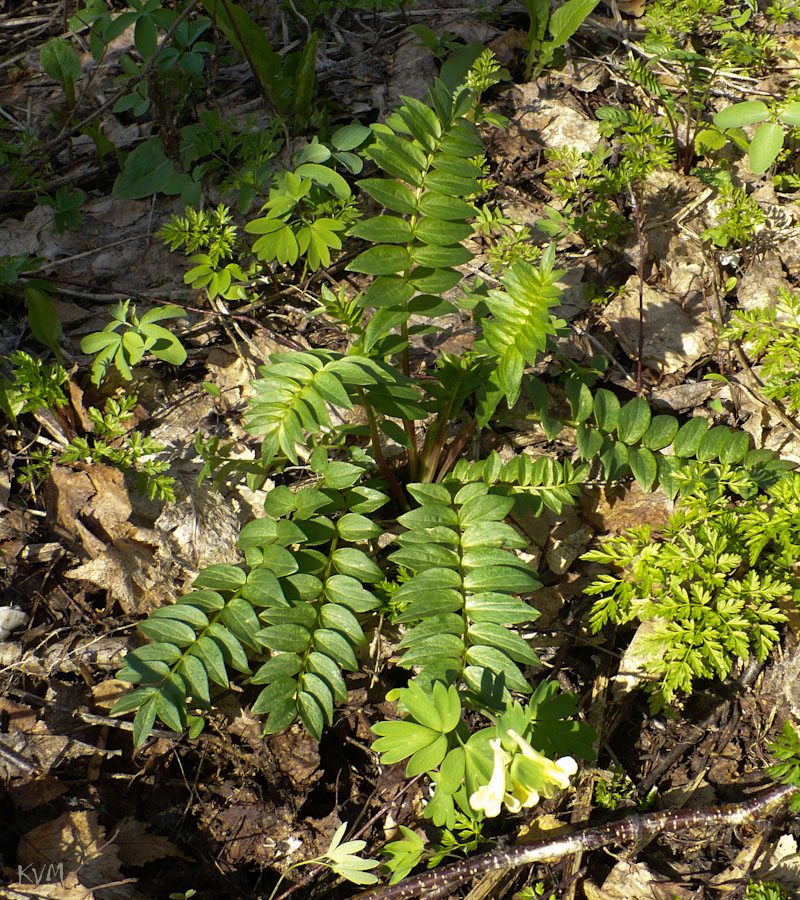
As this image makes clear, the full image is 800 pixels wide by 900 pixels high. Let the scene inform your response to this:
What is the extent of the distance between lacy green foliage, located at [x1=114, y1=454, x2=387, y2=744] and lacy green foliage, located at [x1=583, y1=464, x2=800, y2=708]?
75 centimetres

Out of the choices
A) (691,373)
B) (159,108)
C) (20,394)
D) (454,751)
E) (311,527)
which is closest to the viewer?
(454,751)

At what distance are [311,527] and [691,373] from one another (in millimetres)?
1784

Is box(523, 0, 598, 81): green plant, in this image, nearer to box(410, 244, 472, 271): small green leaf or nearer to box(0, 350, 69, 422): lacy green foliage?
box(410, 244, 472, 271): small green leaf

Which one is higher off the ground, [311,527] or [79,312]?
[79,312]

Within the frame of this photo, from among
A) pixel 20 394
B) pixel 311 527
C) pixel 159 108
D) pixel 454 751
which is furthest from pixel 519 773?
pixel 159 108

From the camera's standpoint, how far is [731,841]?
6.98 feet

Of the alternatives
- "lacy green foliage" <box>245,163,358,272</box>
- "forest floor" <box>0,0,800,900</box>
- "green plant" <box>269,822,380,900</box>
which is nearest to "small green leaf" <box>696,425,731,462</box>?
"forest floor" <box>0,0,800,900</box>

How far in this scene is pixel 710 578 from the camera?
6.57 ft

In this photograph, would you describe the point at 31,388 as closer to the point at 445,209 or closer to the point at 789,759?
the point at 445,209

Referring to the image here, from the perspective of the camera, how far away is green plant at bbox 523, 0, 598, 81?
3562mm

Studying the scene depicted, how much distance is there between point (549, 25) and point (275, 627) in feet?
11.2

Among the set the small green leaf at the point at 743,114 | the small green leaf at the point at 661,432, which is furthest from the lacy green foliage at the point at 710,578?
the small green leaf at the point at 743,114

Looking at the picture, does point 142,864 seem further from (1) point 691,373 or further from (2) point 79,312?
(1) point 691,373

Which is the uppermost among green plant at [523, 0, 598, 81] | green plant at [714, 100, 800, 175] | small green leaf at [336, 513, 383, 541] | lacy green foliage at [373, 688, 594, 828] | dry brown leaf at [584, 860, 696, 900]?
green plant at [523, 0, 598, 81]
